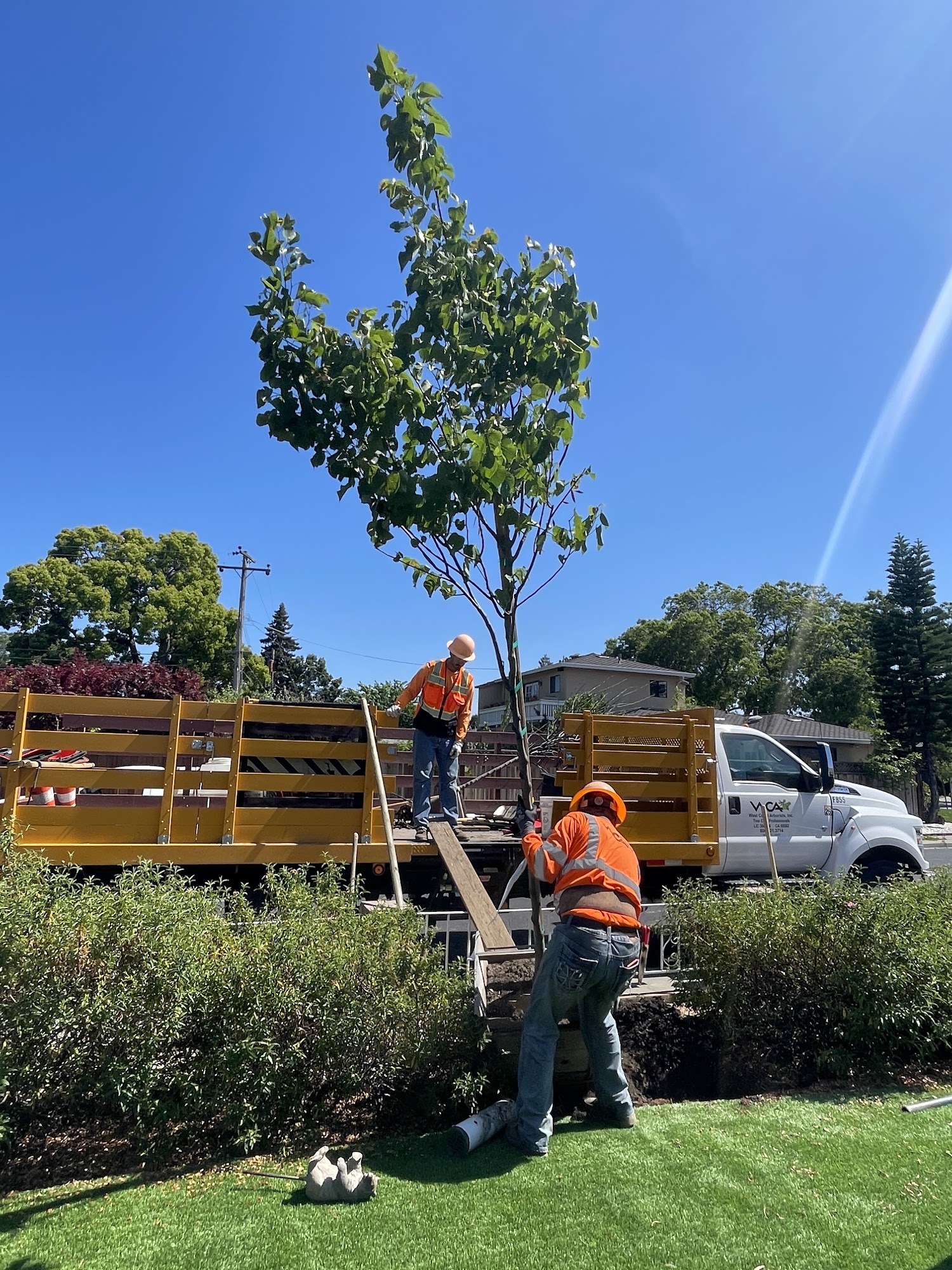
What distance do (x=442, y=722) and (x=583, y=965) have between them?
332cm

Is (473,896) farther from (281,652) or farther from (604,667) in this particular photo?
(281,652)

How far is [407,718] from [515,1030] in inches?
667

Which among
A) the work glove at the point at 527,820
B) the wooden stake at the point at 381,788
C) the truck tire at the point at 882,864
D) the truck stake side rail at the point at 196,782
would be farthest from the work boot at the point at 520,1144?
the truck tire at the point at 882,864

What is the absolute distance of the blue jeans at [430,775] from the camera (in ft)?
22.6

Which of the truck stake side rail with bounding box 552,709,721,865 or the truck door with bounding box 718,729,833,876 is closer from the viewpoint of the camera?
the truck stake side rail with bounding box 552,709,721,865

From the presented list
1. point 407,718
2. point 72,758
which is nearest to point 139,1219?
point 72,758

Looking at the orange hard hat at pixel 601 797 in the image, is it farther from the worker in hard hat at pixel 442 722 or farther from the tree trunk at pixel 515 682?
the worker in hard hat at pixel 442 722

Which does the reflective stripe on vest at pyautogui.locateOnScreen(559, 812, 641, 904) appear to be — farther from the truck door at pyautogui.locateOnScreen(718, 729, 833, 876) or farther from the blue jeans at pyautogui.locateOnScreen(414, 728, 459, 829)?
the truck door at pyautogui.locateOnScreen(718, 729, 833, 876)

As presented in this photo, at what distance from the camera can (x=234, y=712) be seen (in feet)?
19.3

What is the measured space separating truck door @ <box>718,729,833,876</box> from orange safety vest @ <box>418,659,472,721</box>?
2.55 m

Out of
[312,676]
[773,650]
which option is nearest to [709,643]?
[773,650]

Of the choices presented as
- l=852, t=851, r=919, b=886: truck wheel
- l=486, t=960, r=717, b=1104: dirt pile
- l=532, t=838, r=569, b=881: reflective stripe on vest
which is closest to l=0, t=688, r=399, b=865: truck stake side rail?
l=486, t=960, r=717, b=1104: dirt pile

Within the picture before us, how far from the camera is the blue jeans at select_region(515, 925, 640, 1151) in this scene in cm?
369

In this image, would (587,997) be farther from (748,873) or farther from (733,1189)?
(748,873)
